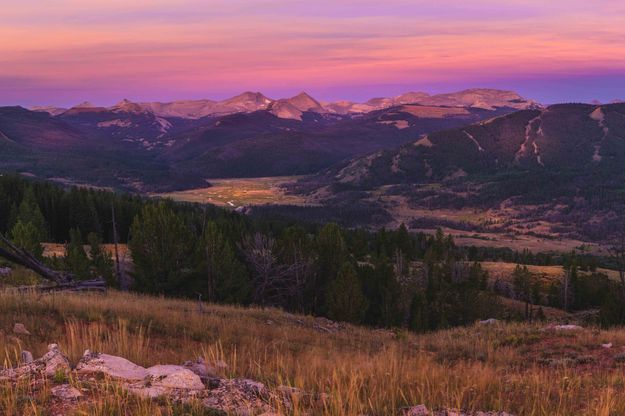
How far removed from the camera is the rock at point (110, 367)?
607 centimetres

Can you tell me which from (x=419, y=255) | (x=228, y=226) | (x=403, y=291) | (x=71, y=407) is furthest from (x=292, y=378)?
(x=419, y=255)

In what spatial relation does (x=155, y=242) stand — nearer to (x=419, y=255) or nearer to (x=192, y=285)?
(x=192, y=285)

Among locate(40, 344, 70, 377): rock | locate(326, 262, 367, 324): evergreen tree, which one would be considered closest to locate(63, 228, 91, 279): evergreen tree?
locate(326, 262, 367, 324): evergreen tree

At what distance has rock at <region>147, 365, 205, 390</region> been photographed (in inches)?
224

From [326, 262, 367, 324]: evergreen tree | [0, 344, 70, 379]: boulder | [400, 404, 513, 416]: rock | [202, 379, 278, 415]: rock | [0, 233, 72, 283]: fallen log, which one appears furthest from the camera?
[326, 262, 367, 324]: evergreen tree

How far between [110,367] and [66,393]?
1.04 m

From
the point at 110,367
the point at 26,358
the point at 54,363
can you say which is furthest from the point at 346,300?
the point at 54,363

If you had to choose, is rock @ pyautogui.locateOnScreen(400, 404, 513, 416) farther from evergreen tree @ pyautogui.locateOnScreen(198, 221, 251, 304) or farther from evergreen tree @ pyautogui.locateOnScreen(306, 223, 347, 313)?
evergreen tree @ pyautogui.locateOnScreen(306, 223, 347, 313)

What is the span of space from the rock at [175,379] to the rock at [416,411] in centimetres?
250

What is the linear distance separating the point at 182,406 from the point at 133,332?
865cm

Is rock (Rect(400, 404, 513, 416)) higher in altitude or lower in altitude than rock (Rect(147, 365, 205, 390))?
lower

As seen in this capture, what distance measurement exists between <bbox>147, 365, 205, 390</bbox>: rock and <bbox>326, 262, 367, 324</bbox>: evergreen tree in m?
44.7

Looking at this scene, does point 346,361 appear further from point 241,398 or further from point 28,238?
point 28,238

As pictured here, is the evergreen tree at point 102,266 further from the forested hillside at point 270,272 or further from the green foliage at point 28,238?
the green foliage at point 28,238
